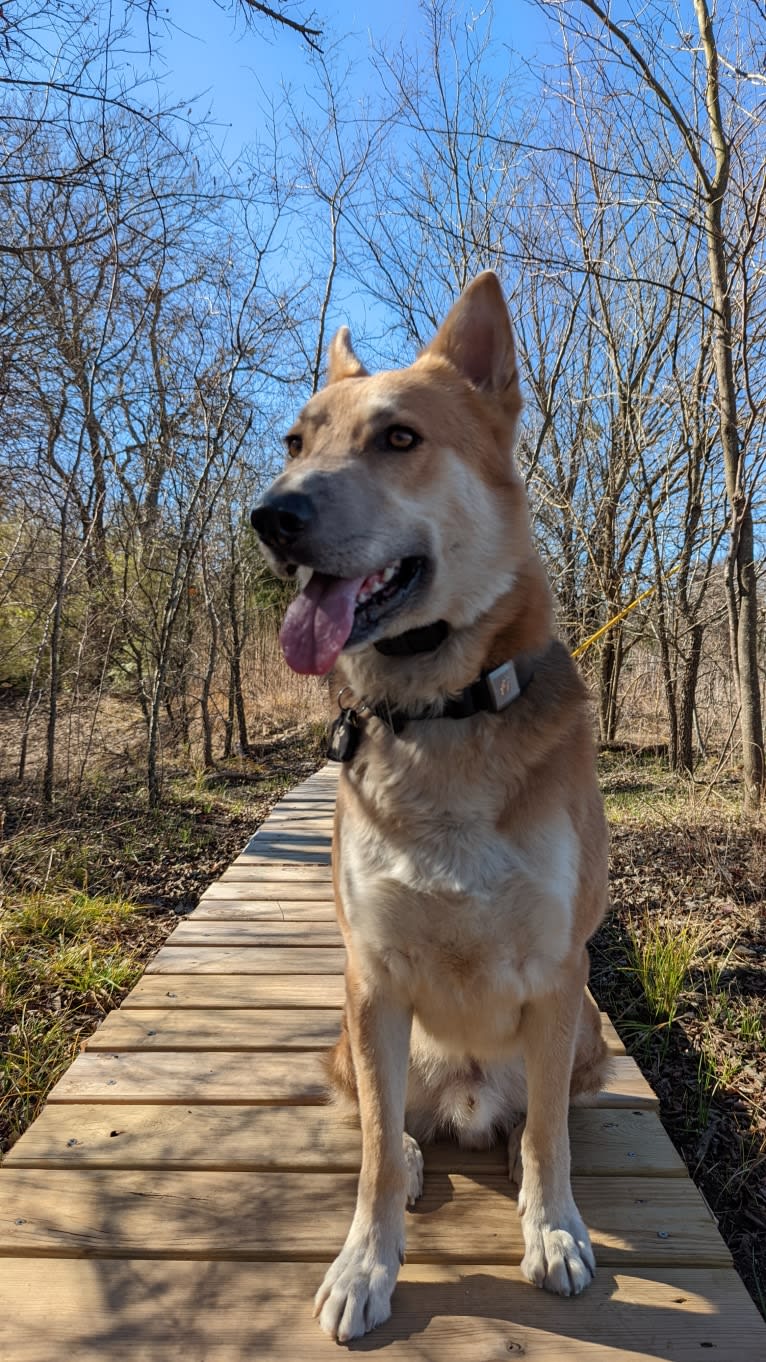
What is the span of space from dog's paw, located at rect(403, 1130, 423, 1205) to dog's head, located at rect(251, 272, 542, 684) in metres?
1.16

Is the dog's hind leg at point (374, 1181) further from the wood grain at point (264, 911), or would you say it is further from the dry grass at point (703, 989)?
the wood grain at point (264, 911)

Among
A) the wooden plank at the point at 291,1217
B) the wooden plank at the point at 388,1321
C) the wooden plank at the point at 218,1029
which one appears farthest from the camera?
the wooden plank at the point at 218,1029

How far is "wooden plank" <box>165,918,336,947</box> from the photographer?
3.05 m

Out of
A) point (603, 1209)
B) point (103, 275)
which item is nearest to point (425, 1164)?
point (603, 1209)

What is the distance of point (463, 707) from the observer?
160cm

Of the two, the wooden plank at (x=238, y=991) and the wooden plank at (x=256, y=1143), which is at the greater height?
the wooden plank at (x=238, y=991)

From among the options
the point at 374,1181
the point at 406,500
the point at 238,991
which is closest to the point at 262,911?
the point at 238,991

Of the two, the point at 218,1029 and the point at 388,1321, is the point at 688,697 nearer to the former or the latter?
the point at 218,1029

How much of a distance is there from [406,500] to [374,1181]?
1.41m

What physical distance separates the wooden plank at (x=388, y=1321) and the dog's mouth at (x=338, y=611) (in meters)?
1.23

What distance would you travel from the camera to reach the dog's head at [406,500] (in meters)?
1.43

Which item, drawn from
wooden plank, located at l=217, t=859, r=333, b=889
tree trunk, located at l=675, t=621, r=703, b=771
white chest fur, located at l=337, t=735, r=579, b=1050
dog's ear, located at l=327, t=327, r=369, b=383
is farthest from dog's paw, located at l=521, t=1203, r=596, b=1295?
tree trunk, located at l=675, t=621, r=703, b=771

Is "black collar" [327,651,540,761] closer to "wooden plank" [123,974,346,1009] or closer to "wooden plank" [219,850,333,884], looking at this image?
"wooden plank" [123,974,346,1009]

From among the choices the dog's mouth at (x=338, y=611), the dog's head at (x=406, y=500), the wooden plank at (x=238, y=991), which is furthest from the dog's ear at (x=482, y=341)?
the wooden plank at (x=238, y=991)
